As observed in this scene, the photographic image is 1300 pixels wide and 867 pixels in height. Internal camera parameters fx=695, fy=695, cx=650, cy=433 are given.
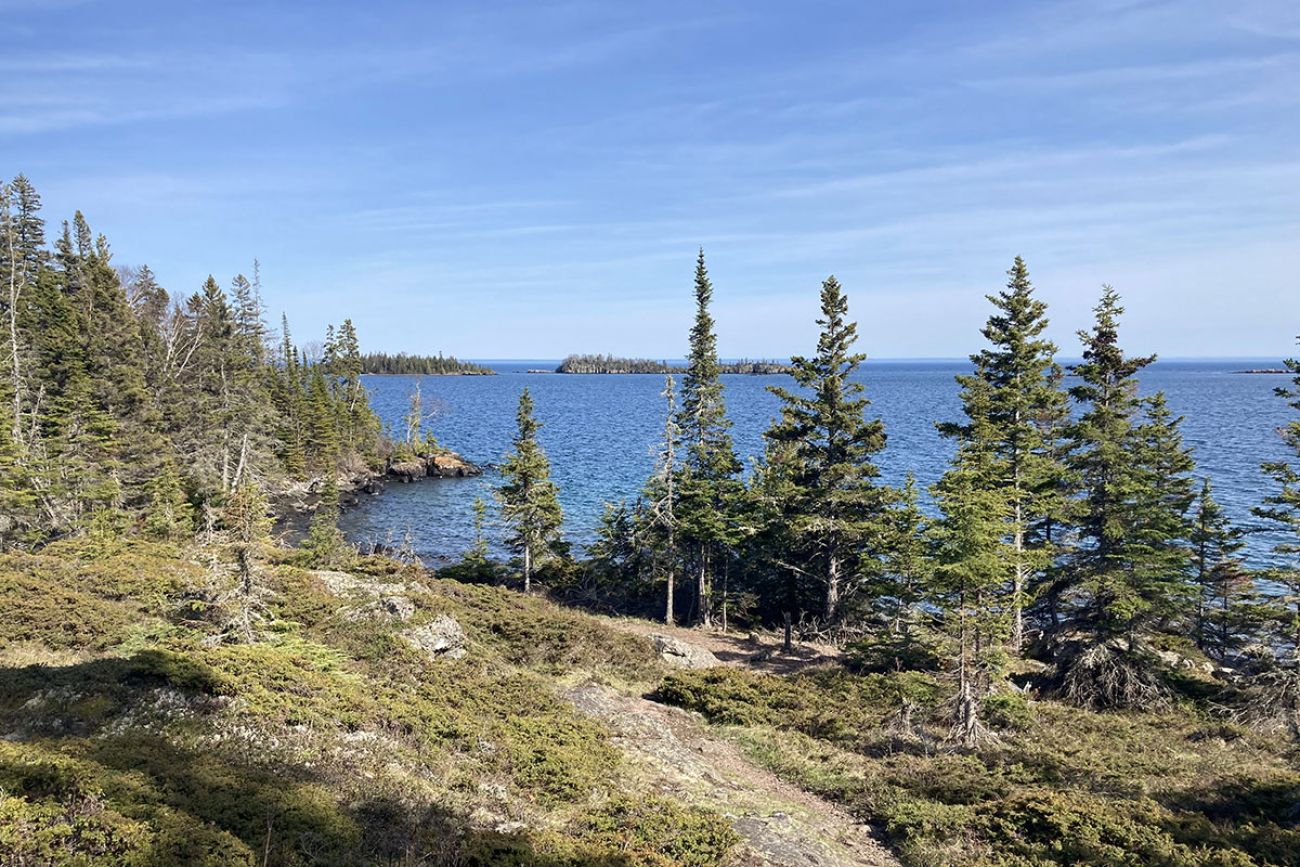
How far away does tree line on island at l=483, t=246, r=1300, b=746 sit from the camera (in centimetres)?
1981

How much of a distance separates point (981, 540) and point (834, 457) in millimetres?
13854

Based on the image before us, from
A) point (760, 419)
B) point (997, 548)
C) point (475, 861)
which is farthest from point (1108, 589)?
point (760, 419)

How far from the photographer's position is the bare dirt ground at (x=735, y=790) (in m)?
11.2

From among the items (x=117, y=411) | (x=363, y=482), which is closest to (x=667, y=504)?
(x=117, y=411)

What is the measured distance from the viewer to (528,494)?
119 ft

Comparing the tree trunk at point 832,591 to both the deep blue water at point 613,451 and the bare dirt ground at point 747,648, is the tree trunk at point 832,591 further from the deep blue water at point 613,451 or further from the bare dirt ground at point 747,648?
the deep blue water at point 613,451

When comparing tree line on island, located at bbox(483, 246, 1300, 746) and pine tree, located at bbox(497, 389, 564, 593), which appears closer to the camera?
tree line on island, located at bbox(483, 246, 1300, 746)

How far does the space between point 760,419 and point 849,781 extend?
89.2m

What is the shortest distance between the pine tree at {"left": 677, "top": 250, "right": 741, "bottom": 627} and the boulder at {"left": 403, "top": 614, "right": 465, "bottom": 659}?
48.7ft

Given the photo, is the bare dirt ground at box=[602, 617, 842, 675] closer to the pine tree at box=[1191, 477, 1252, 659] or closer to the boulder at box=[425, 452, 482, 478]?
the pine tree at box=[1191, 477, 1252, 659]

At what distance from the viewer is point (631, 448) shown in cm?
7925

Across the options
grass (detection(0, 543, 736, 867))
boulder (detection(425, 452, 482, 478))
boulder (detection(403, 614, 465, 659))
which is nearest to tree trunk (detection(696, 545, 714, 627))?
grass (detection(0, 543, 736, 867))

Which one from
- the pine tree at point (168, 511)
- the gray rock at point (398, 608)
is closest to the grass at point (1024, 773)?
the gray rock at point (398, 608)

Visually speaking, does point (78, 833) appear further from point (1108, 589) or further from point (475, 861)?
point (1108, 589)
